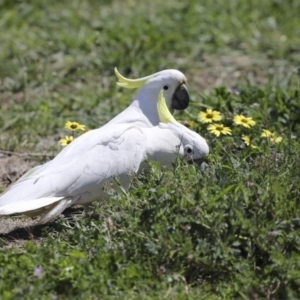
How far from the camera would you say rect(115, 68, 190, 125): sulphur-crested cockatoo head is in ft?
18.0

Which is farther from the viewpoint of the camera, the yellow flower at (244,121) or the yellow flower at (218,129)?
the yellow flower at (244,121)

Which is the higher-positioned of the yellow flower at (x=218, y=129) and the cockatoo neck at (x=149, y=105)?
the cockatoo neck at (x=149, y=105)

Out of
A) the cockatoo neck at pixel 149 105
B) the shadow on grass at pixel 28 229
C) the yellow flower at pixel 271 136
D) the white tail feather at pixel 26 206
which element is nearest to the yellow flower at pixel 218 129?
the yellow flower at pixel 271 136

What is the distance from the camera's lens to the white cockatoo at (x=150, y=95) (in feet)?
17.8

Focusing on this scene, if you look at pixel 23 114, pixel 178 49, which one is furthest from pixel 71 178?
pixel 178 49

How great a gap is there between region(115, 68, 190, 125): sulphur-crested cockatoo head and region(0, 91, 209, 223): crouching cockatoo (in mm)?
206

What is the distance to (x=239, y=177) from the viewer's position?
14.6ft

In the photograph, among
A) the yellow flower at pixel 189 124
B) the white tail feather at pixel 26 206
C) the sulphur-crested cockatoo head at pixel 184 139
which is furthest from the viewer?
the yellow flower at pixel 189 124

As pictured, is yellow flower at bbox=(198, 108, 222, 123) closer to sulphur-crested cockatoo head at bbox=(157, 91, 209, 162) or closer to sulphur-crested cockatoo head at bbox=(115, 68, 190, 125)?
sulphur-crested cockatoo head at bbox=(115, 68, 190, 125)

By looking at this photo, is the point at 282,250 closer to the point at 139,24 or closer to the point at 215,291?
the point at 215,291

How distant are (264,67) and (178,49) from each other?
0.82m

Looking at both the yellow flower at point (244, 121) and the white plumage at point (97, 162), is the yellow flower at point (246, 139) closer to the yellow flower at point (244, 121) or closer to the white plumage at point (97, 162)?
the yellow flower at point (244, 121)

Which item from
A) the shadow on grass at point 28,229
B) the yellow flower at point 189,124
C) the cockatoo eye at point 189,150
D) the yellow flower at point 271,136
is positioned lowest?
the shadow on grass at point 28,229

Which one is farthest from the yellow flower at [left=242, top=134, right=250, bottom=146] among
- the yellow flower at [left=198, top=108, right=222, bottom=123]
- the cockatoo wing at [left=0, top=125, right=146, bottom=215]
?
the cockatoo wing at [left=0, top=125, right=146, bottom=215]
